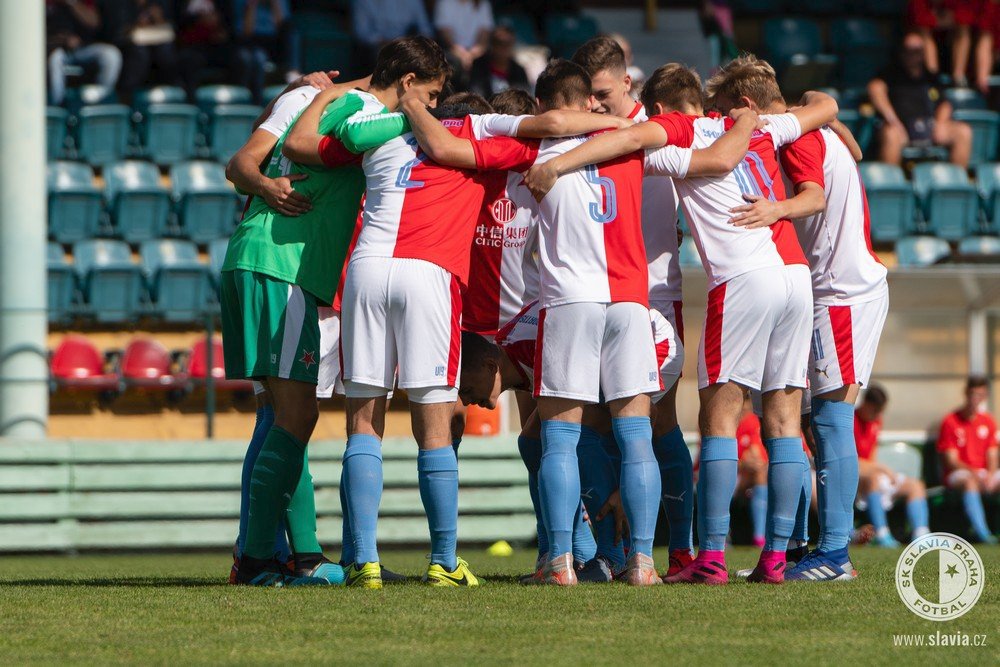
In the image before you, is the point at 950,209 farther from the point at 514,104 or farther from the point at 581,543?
the point at 581,543

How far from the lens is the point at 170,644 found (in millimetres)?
4020

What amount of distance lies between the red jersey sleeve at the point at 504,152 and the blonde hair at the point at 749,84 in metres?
0.92

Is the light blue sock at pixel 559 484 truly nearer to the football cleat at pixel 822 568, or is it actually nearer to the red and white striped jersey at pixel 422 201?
the red and white striped jersey at pixel 422 201

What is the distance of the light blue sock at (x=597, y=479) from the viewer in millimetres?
5828

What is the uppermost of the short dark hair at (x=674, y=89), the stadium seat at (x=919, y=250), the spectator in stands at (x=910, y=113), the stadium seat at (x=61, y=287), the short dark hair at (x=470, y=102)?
the spectator in stands at (x=910, y=113)

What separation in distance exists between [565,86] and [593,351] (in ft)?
3.40

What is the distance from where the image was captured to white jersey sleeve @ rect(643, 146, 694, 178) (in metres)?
5.48

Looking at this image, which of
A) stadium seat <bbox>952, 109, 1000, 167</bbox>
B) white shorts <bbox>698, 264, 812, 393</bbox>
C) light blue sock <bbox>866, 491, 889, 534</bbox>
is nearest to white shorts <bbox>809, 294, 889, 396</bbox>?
white shorts <bbox>698, 264, 812, 393</bbox>

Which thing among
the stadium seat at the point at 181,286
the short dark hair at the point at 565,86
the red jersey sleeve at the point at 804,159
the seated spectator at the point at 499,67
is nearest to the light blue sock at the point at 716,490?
the red jersey sleeve at the point at 804,159

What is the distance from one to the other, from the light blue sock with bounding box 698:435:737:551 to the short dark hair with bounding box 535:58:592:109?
1.41 meters

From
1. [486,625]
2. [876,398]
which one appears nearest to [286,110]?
[486,625]

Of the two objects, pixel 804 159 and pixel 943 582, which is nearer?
pixel 943 582

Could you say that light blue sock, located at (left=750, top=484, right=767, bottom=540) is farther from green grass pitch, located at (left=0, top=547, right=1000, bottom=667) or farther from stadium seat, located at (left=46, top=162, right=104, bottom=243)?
stadium seat, located at (left=46, top=162, right=104, bottom=243)

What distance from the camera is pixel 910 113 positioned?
51.5 feet
